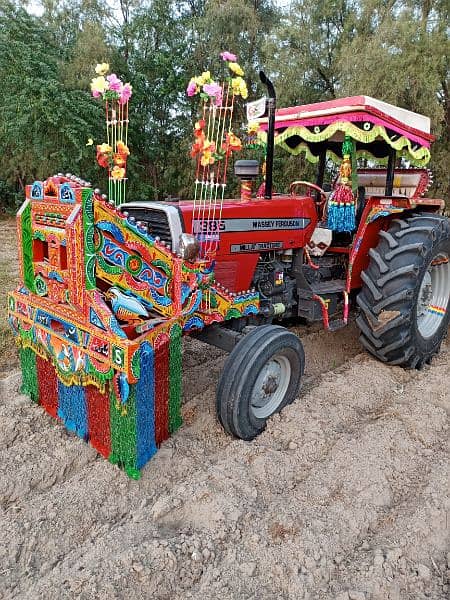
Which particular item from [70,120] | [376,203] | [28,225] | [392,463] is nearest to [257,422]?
[392,463]

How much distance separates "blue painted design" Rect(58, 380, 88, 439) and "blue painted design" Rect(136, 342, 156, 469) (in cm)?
45

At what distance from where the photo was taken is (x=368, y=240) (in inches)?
174

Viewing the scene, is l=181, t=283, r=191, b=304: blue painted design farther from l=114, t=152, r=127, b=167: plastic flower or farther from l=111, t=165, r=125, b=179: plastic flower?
l=114, t=152, r=127, b=167: plastic flower

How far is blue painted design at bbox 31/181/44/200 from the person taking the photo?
2.96 m

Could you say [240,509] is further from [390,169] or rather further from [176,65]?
[176,65]

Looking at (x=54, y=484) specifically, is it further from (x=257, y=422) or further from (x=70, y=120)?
(x=70, y=120)

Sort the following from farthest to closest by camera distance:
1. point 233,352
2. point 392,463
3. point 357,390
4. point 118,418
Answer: point 357,390 < point 233,352 < point 392,463 < point 118,418

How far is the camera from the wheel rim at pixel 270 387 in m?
3.33

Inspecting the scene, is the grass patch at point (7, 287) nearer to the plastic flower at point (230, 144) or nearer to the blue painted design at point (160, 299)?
the blue painted design at point (160, 299)

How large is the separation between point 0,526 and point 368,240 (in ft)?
11.4

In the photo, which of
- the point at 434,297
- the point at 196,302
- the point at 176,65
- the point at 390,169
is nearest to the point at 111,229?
the point at 196,302

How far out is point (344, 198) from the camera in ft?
13.3

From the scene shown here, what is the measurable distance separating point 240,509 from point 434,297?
316 cm

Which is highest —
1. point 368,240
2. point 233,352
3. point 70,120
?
point 70,120
